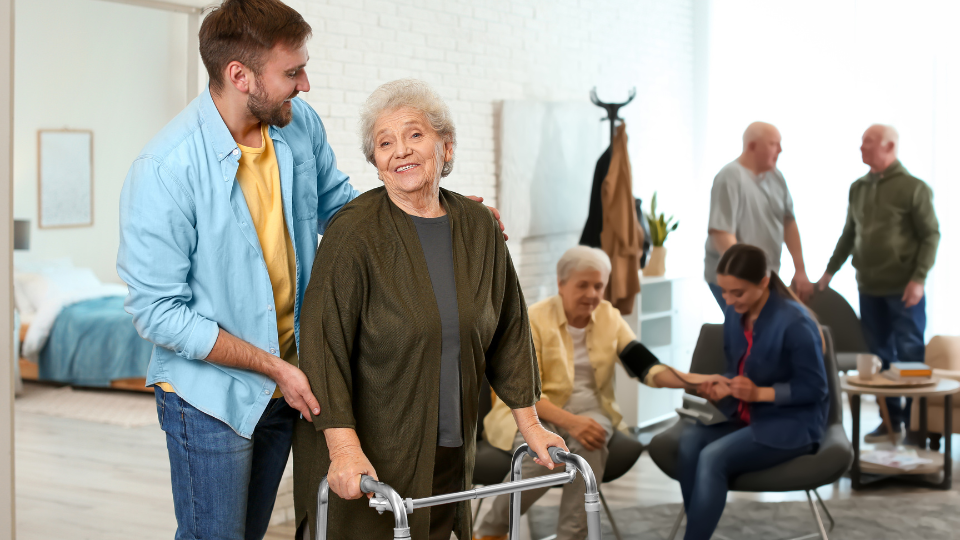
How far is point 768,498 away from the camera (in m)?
4.04

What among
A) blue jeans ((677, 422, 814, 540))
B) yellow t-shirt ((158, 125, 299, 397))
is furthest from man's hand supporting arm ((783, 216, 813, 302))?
yellow t-shirt ((158, 125, 299, 397))

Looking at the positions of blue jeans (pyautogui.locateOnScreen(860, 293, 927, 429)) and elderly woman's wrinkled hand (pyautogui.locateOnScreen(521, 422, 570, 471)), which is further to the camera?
→ blue jeans (pyautogui.locateOnScreen(860, 293, 927, 429))

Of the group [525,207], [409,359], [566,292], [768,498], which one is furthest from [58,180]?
[409,359]

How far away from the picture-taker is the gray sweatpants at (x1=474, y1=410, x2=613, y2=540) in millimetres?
3137

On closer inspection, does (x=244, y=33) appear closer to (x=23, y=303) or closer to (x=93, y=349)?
(x=93, y=349)

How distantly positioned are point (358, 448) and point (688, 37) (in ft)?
9.74

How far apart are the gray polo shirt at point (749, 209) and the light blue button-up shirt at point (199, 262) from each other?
2.50 metres

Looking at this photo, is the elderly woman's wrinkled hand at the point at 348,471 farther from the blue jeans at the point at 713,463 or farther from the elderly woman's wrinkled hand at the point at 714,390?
the elderly woman's wrinkled hand at the point at 714,390

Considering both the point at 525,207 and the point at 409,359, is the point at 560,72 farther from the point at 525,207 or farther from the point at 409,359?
the point at 409,359

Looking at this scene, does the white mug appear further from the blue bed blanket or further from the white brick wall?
the blue bed blanket

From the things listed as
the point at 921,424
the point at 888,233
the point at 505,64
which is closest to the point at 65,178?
the point at 505,64

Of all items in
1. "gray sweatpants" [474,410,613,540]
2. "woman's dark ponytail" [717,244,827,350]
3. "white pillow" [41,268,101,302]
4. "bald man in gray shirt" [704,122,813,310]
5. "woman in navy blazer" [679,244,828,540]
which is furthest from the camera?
"white pillow" [41,268,101,302]

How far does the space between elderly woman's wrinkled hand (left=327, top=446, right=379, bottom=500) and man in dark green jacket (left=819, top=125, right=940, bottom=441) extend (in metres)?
2.74

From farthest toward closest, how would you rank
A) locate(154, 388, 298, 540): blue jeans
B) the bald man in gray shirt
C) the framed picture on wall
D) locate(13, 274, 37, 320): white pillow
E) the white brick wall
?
the framed picture on wall, locate(13, 274, 37, 320): white pillow, the white brick wall, the bald man in gray shirt, locate(154, 388, 298, 540): blue jeans
